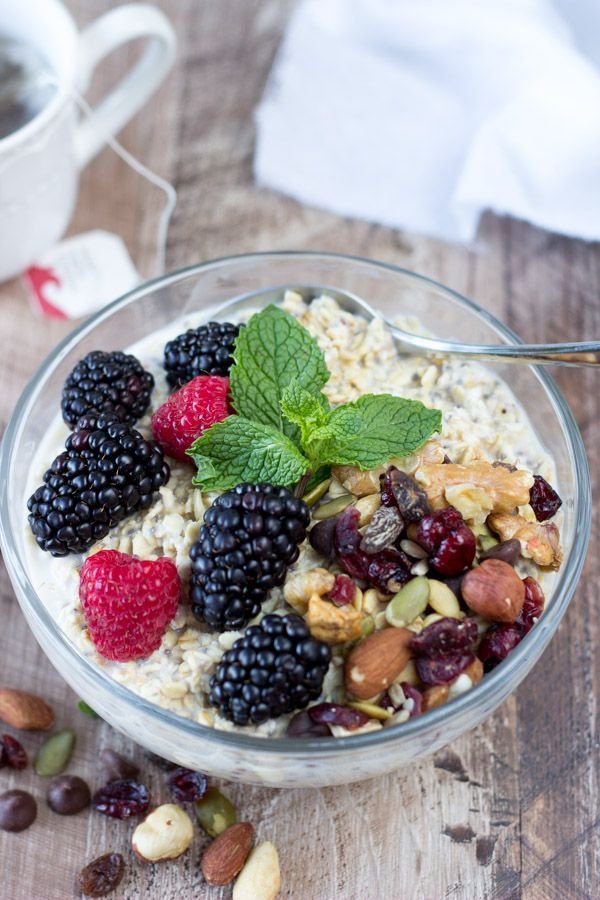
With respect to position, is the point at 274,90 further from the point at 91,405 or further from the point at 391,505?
the point at 391,505

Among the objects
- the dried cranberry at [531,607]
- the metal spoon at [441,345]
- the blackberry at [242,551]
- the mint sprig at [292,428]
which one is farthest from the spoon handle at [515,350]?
the blackberry at [242,551]

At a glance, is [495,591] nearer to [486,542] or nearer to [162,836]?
[486,542]

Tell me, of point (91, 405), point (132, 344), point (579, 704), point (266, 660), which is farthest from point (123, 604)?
point (579, 704)

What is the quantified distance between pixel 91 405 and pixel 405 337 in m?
0.64

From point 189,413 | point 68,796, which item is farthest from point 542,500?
point 68,796

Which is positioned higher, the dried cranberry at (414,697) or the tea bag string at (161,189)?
the dried cranberry at (414,697)

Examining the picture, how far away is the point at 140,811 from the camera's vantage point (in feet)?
6.41

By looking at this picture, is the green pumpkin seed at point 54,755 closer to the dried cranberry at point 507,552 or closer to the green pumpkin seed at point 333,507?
the green pumpkin seed at point 333,507

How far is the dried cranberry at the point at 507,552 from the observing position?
5.77 feet

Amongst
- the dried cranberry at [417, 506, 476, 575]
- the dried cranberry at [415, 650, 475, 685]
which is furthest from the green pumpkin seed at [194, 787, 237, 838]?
the dried cranberry at [417, 506, 476, 575]

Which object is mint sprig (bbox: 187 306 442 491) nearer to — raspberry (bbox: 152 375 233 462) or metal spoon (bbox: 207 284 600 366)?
raspberry (bbox: 152 375 233 462)

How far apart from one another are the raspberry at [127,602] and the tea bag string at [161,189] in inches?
47.1

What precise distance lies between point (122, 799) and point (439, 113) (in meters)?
1.96

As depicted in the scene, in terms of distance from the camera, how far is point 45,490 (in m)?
1.81
